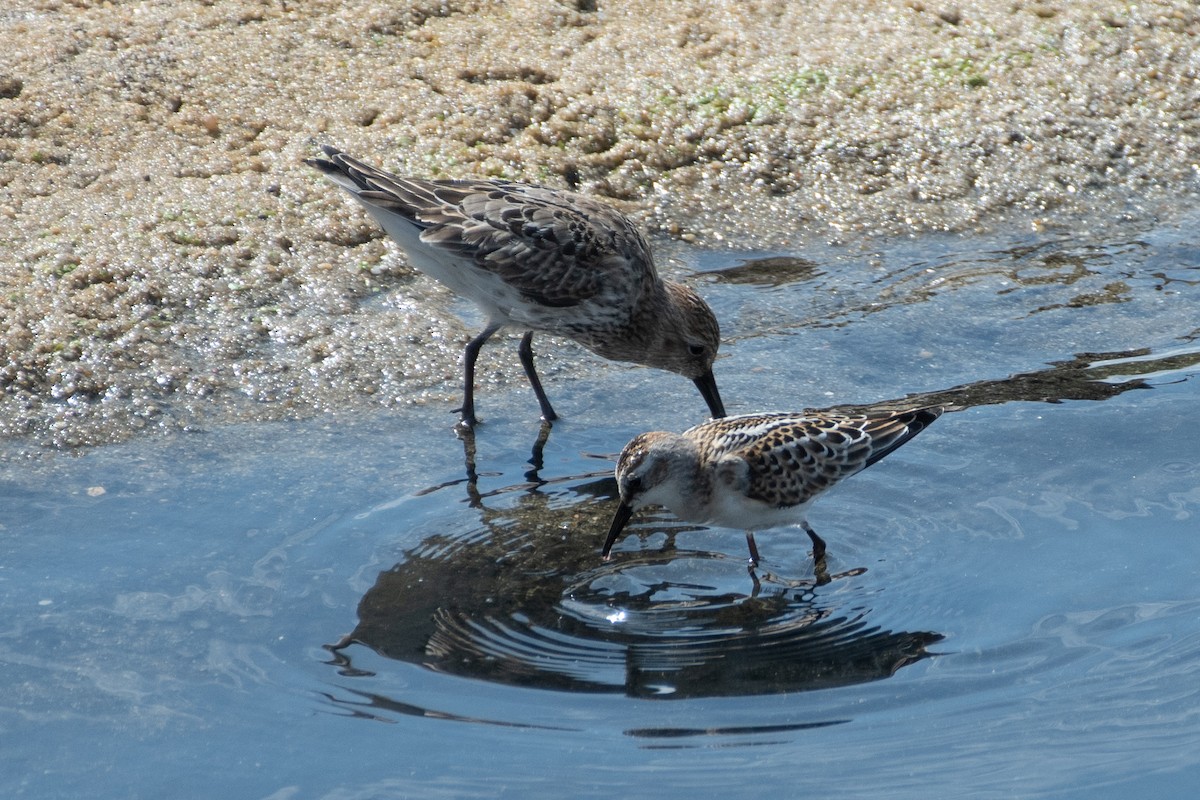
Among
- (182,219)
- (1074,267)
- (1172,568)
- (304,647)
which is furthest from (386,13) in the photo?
(1172,568)

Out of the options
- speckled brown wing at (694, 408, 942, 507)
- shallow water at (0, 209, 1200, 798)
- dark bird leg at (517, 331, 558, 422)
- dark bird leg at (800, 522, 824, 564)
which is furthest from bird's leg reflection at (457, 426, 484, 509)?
dark bird leg at (800, 522, 824, 564)

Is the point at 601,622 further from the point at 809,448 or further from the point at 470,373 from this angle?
the point at 470,373

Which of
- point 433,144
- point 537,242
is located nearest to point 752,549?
point 537,242

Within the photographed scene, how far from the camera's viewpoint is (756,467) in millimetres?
5848

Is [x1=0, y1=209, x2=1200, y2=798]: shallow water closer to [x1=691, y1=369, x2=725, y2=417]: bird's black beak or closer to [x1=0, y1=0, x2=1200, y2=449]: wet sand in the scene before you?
[x1=691, y1=369, x2=725, y2=417]: bird's black beak

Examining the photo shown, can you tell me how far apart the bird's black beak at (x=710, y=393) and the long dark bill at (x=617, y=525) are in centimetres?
146

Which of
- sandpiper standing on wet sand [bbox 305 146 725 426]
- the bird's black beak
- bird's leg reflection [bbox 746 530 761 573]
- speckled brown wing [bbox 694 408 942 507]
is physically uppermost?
sandpiper standing on wet sand [bbox 305 146 725 426]

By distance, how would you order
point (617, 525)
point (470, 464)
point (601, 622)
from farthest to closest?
point (470, 464) < point (617, 525) < point (601, 622)

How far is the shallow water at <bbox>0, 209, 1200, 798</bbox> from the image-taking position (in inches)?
178

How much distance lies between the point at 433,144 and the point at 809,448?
3535 millimetres

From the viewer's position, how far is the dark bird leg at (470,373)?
272 inches

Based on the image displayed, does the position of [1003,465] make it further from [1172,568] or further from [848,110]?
[848,110]

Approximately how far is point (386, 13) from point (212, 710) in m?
5.63

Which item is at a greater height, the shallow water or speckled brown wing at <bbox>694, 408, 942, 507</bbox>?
speckled brown wing at <bbox>694, 408, 942, 507</bbox>
